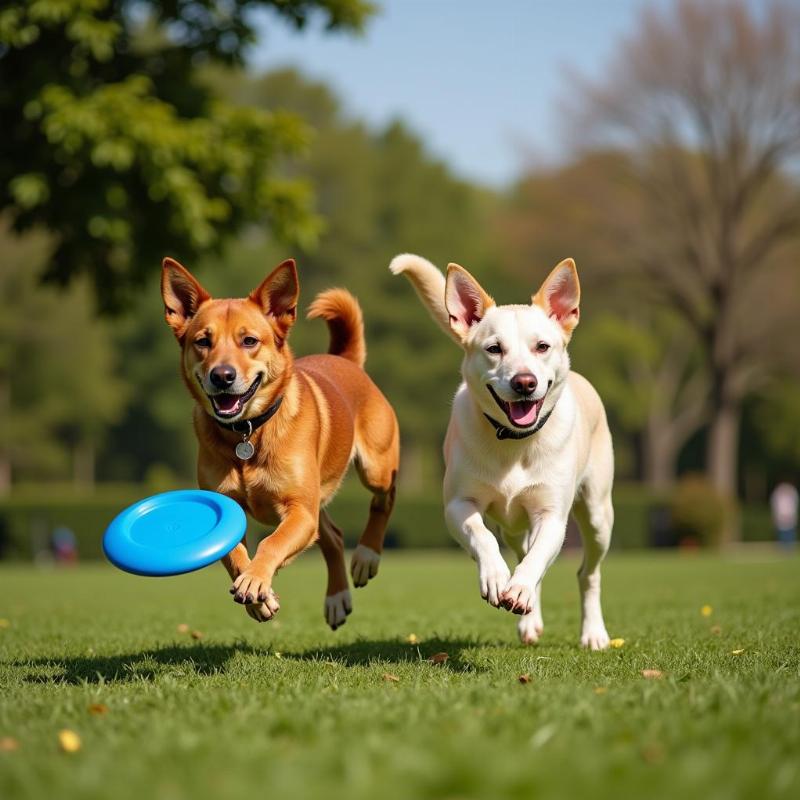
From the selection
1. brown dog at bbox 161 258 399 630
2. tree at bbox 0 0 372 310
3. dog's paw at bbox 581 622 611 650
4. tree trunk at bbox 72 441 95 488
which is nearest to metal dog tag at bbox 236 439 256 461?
brown dog at bbox 161 258 399 630

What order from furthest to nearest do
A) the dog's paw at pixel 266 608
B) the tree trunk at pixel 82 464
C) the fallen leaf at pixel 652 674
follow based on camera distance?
the tree trunk at pixel 82 464
the dog's paw at pixel 266 608
the fallen leaf at pixel 652 674

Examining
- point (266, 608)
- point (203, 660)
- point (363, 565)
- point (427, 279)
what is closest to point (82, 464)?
point (363, 565)

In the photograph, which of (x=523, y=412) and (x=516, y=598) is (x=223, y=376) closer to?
(x=523, y=412)

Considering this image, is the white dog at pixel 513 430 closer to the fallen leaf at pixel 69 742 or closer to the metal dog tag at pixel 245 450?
the metal dog tag at pixel 245 450

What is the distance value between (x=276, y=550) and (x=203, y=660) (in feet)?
3.63

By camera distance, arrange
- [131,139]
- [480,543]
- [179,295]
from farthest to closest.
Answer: [131,139]
[179,295]
[480,543]

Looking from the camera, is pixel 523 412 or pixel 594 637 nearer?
pixel 523 412

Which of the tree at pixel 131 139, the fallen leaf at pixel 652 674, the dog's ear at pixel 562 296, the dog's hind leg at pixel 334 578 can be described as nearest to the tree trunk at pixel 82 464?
the tree at pixel 131 139

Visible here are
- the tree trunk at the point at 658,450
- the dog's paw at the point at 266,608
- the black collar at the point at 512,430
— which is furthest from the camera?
the tree trunk at the point at 658,450

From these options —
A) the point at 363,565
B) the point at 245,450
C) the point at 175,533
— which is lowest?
the point at 363,565

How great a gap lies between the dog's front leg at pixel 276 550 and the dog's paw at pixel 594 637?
192cm

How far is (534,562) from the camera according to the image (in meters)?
5.58

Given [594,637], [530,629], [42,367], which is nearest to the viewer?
[594,637]

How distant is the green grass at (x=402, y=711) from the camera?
118 inches
